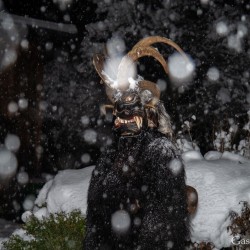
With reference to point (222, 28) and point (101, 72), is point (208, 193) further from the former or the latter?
point (222, 28)

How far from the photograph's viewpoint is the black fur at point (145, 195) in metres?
3.21

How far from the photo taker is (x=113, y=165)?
336 centimetres

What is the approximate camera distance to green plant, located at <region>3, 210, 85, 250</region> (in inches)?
178

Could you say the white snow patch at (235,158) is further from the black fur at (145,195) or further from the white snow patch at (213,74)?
the black fur at (145,195)

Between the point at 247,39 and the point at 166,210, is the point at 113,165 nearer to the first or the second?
the point at 166,210

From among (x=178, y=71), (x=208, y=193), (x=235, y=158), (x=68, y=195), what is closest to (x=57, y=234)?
(x=68, y=195)

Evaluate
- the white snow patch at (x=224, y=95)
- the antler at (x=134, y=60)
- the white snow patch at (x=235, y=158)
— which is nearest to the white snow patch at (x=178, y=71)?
the white snow patch at (x=224, y=95)

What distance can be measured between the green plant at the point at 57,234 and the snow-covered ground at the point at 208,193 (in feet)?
2.04

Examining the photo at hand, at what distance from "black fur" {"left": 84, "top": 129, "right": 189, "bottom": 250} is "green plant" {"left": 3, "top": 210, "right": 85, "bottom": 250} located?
4.06 feet

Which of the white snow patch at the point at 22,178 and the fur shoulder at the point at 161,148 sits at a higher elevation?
the fur shoulder at the point at 161,148

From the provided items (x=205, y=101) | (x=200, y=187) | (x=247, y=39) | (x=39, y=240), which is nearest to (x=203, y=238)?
(x=200, y=187)

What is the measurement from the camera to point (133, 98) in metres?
3.32

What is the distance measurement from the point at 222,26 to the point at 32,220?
6158 millimetres

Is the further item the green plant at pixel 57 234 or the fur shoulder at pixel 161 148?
the green plant at pixel 57 234
